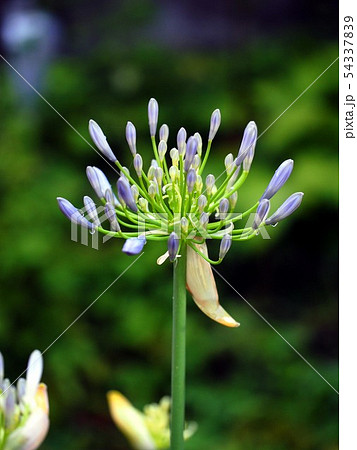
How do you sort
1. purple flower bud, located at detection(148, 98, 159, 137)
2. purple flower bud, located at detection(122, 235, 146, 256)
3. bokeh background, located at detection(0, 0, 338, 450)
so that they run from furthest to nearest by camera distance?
bokeh background, located at detection(0, 0, 338, 450) → purple flower bud, located at detection(148, 98, 159, 137) → purple flower bud, located at detection(122, 235, 146, 256)

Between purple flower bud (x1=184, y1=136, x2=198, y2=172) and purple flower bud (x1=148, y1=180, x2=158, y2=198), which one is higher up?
purple flower bud (x1=184, y1=136, x2=198, y2=172)

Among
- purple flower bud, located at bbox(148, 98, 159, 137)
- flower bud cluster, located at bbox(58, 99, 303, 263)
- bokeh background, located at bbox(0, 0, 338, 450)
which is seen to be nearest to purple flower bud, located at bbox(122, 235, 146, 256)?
flower bud cluster, located at bbox(58, 99, 303, 263)

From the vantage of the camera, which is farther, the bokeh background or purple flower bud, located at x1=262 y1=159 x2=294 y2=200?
the bokeh background

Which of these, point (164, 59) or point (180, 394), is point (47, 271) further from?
point (180, 394)

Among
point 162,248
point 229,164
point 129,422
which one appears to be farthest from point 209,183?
point 162,248

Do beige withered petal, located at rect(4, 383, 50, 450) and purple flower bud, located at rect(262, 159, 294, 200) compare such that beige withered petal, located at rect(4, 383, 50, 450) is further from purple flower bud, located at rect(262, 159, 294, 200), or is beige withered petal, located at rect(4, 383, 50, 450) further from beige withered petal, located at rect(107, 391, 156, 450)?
purple flower bud, located at rect(262, 159, 294, 200)

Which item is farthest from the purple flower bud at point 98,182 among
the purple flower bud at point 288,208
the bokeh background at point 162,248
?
the bokeh background at point 162,248

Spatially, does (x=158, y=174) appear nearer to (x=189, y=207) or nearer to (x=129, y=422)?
(x=189, y=207)
